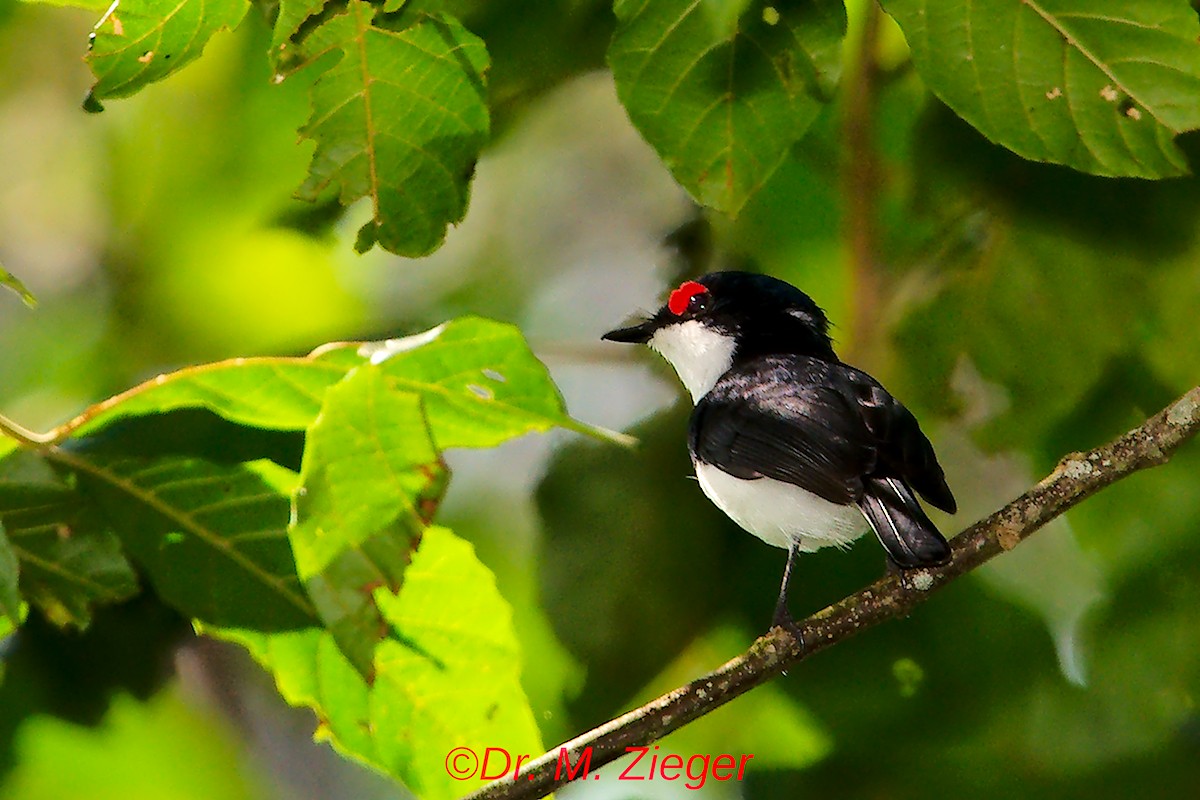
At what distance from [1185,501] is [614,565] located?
2.58ft

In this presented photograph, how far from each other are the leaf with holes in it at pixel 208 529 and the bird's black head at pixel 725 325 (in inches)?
29.7

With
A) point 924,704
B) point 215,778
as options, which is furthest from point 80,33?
point 924,704

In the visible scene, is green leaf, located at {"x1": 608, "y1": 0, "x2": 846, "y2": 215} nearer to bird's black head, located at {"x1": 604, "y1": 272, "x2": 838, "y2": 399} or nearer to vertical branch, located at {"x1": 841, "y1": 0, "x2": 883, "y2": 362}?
vertical branch, located at {"x1": 841, "y1": 0, "x2": 883, "y2": 362}

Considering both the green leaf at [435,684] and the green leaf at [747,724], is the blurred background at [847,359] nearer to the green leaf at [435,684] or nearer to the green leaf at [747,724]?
the green leaf at [747,724]

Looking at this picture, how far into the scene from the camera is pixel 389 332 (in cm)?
201

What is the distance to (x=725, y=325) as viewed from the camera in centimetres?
198

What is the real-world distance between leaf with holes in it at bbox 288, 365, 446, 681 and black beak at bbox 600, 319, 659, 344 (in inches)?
34.6

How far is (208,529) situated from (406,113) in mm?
463

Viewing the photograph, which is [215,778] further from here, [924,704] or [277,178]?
[924,704]

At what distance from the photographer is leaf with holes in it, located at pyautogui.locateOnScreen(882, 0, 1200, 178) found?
992mm

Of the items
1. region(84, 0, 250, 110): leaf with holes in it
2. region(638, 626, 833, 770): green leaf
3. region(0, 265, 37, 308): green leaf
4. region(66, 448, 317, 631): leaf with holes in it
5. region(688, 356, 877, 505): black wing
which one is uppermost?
region(84, 0, 250, 110): leaf with holes in it

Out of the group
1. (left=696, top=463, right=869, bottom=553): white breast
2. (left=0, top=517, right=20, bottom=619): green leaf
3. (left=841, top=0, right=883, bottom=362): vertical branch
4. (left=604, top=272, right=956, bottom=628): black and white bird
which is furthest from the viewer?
(left=841, top=0, right=883, bottom=362): vertical branch

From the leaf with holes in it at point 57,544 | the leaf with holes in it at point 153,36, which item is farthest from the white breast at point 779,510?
the leaf with holes in it at point 153,36

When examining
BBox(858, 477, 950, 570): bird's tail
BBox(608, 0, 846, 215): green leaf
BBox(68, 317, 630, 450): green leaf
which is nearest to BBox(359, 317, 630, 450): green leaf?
BBox(68, 317, 630, 450): green leaf
